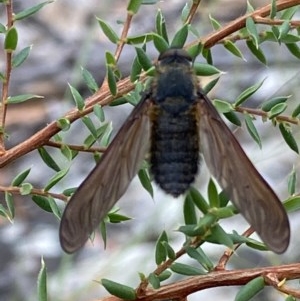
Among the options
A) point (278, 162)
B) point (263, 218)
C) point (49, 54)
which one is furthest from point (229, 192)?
point (49, 54)

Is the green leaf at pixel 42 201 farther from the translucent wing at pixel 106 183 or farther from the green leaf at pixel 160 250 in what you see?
the green leaf at pixel 160 250

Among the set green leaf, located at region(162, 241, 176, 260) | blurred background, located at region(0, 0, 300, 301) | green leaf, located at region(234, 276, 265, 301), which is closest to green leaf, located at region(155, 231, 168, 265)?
green leaf, located at region(162, 241, 176, 260)

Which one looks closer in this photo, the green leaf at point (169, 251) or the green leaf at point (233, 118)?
the green leaf at point (169, 251)

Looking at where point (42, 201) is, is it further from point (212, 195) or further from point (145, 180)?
point (212, 195)

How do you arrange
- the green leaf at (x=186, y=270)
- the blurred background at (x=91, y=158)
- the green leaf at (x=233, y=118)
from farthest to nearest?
the blurred background at (x=91, y=158)
the green leaf at (x=233, y=118)
the green leaf at (x=186, y=270)

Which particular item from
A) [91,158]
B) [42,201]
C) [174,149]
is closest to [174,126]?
[174,149]

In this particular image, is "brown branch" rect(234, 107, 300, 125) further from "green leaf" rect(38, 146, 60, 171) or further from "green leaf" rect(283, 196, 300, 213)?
"green leaf" rect(38, 146, 60, 171)

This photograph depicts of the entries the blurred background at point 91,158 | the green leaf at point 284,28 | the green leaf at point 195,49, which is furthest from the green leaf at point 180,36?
the blurred background at point 91,158
